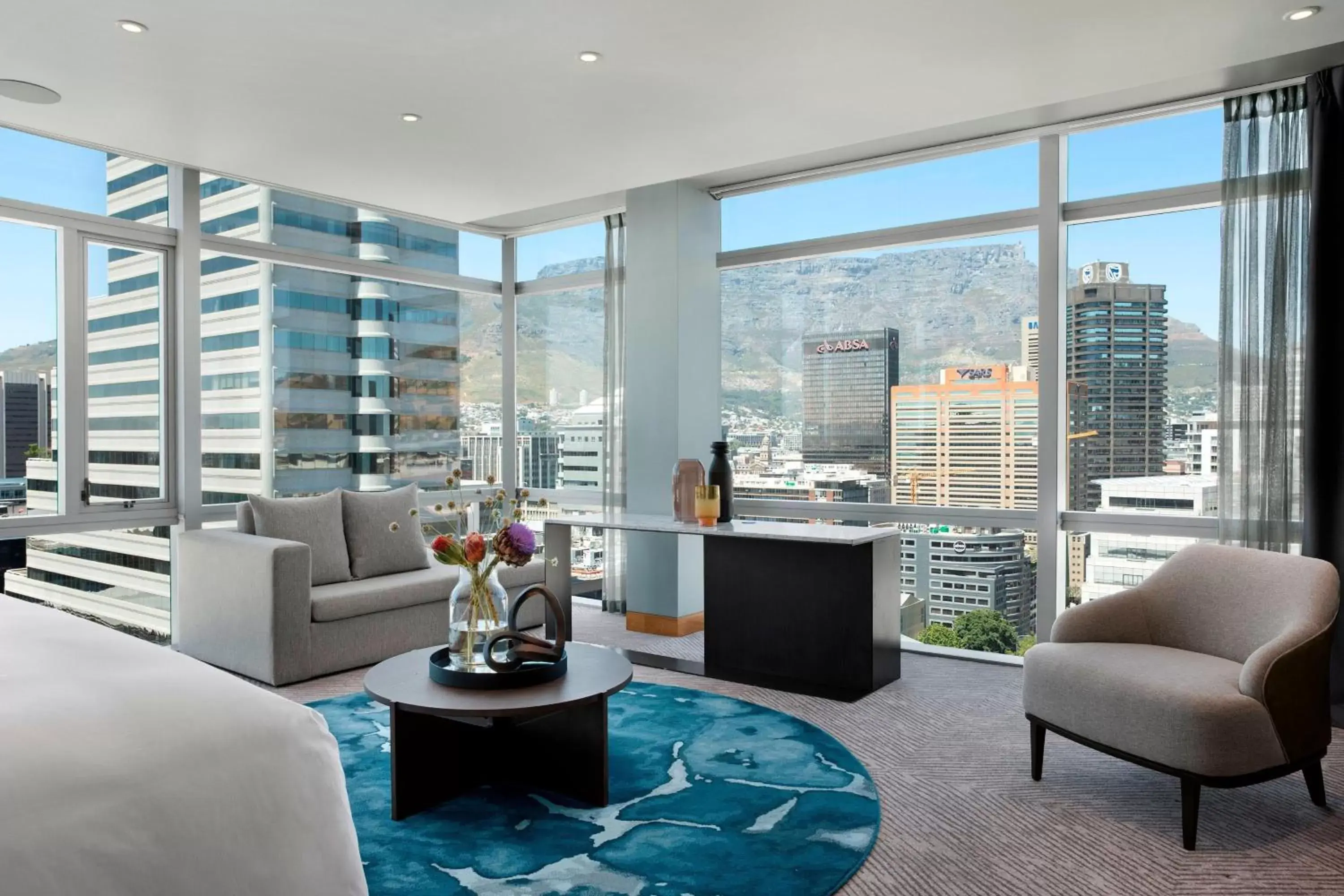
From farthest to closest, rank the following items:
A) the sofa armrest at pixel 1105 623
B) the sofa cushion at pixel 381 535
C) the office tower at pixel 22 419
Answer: the sofa cushion at pixel 381 535 < the office tower at pixel 22 419 < the sofa armrest at pixel 1105 623

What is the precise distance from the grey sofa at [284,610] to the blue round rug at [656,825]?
736 mm

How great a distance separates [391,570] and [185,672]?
3292mm

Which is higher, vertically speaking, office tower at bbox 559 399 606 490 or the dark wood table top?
office tower at bbox 559 399 606 490

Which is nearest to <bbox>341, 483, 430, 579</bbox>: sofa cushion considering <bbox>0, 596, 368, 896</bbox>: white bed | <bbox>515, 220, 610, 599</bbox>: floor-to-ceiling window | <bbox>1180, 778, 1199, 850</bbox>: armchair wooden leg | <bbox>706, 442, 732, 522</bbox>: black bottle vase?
<bbox>515, 220, 610, 599</bbox>: floor-to-ceiling window

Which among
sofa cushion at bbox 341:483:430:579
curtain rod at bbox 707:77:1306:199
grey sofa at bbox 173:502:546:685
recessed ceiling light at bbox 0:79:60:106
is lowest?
grey sofa at bbox 173:502:546:685

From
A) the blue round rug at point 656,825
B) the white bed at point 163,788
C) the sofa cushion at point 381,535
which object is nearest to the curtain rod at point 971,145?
the sofa cushion at point 381,535

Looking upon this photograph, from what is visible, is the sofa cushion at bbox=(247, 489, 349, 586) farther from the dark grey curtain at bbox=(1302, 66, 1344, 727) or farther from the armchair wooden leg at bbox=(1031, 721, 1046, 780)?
the dark grey curtain at bbox=(1302, 66, 1344, 727)

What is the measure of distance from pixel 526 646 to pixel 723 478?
1828mm

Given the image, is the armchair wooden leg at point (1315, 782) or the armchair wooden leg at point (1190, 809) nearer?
the armchair wooden leg at point (1190, 809)

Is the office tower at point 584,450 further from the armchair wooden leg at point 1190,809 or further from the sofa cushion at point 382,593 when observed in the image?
the armchair wooden leg at point 1190,809

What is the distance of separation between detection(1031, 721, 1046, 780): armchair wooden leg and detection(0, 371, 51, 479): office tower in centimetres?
459

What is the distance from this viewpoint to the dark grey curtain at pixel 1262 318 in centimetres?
375

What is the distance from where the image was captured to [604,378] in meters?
5.89

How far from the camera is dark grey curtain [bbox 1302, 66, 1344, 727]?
11.8 feet
